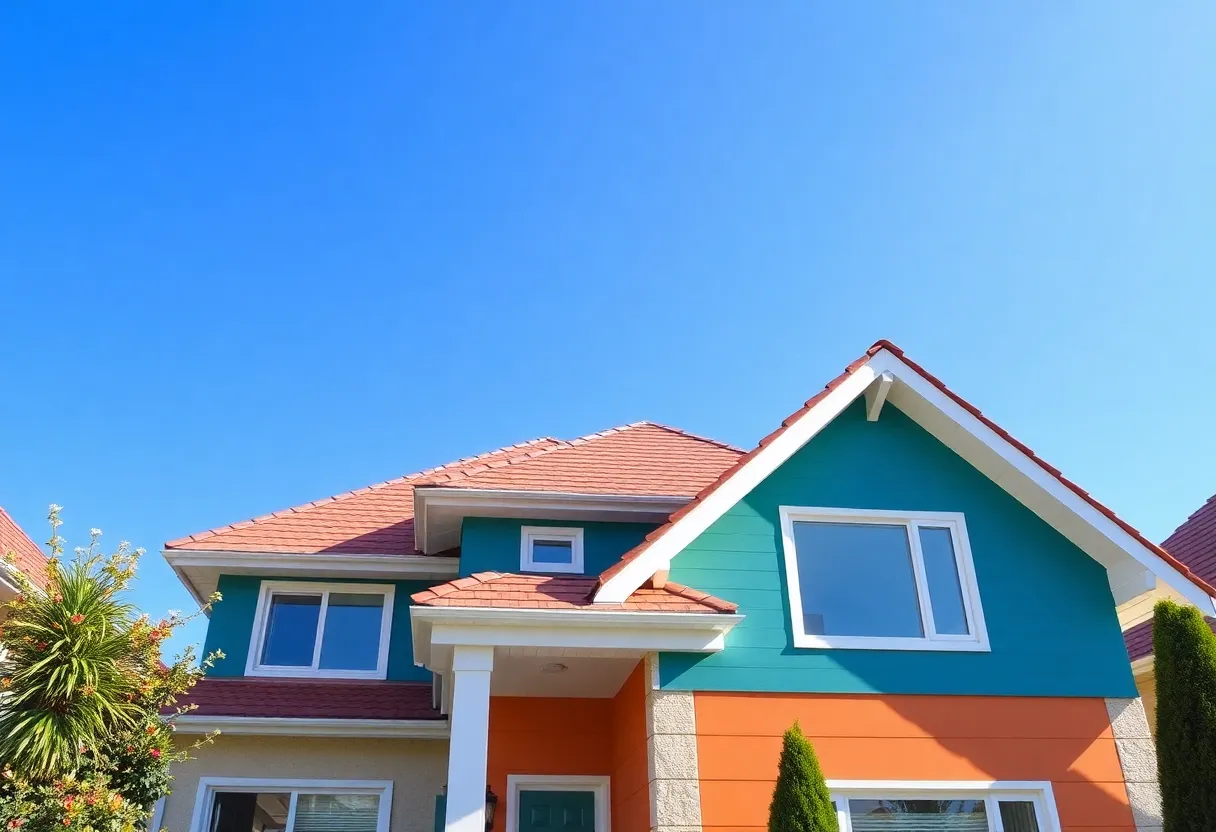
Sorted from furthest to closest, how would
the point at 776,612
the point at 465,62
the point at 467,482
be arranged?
the point at 465,62
the point at 467,482
the point at 776,612

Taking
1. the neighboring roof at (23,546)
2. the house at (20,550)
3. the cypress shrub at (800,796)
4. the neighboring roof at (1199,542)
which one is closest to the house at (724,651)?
the cypress shrub at (800,796)

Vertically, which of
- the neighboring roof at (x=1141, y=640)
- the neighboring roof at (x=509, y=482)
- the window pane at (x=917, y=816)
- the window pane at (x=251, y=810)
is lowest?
the window pane at (x=917, y=816)

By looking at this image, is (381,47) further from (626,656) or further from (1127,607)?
(1127,607)

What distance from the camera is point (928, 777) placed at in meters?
7.60

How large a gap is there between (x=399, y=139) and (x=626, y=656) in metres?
8.30

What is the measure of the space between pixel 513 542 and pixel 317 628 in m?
3.48

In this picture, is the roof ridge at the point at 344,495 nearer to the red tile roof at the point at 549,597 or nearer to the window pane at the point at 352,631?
the window pane at the point at 352,631

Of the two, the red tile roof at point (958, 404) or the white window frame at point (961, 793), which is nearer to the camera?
the white window frame at point (961, 793)

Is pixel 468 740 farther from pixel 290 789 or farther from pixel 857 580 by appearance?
pixel 290 789

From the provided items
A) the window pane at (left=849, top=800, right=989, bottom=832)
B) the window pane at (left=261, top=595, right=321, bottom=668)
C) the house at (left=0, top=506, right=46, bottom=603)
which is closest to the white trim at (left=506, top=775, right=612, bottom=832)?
the window pane at (left=849, top=800, right=989, bottom=832)

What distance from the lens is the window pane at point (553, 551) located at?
36.2ft

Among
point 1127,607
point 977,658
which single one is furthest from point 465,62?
point 1127,607

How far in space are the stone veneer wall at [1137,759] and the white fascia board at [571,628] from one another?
12.8 feet

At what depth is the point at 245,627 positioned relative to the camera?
38.9ft
